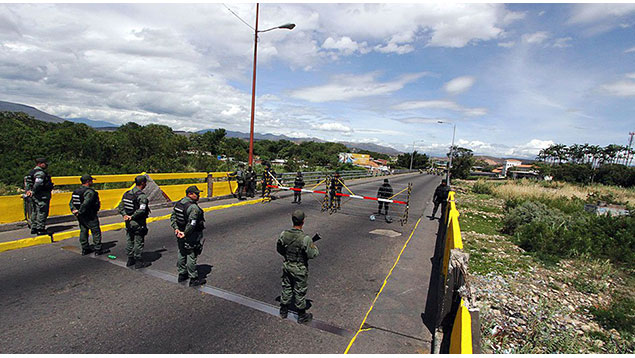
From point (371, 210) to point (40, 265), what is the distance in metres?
12.2

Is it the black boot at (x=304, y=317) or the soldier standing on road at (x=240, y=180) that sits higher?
the soldier standing on road at (x=240, y=180)

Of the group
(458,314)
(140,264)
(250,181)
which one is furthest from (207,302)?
(250,181)

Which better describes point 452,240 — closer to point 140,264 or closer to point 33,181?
point 140,264

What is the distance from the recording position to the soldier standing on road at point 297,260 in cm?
443

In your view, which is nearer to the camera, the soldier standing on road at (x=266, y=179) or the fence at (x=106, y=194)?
the fence at (x=106, y=194)

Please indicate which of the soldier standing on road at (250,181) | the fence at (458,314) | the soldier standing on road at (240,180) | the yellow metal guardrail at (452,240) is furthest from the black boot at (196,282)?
the soldier standing on road at (250,181)

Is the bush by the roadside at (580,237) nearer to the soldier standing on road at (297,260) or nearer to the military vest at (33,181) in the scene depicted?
the soldier standing on road at (297,260)

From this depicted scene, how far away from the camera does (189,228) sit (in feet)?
17.0

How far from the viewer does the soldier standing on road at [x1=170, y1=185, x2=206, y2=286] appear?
5.23m

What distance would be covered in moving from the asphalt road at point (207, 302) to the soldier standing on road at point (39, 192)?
1.11 metres

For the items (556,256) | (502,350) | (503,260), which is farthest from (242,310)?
(556,256)

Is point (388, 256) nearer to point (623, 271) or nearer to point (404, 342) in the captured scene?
point (404, 342)

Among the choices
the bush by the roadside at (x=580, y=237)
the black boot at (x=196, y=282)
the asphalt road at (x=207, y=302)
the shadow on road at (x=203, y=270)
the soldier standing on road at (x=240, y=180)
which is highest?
the soldier standing on road at (x=240, y=180)

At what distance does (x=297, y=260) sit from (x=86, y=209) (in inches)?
189
